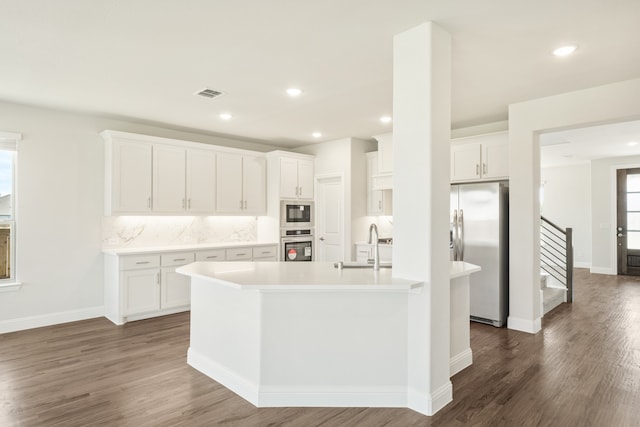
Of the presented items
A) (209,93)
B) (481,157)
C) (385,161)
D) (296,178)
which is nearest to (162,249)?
(209,93)

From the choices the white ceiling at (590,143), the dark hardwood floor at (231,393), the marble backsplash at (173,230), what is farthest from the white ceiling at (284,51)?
the dark hardwood floor at (231,393)

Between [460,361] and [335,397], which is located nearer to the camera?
[335,397]

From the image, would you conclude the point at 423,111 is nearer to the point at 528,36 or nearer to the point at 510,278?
the point at 528,36

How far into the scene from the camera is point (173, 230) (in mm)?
5570

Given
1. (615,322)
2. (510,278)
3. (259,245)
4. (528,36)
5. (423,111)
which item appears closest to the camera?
(423,111)

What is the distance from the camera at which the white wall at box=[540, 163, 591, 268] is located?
905 cm

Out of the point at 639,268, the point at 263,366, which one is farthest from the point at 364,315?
the point at 639,268

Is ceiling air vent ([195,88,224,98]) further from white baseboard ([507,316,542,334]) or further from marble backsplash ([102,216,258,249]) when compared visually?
white baseboard ([507,316,542,334])

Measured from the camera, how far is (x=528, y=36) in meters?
2.73

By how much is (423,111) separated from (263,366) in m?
2.10

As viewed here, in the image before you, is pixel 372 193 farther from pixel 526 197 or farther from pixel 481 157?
pixel 526 197

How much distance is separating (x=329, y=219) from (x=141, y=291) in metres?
3.08

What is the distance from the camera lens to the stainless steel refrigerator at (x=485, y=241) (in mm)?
4496

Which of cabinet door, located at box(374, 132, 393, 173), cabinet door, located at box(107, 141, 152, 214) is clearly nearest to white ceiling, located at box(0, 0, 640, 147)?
cabinet door, located at box(107, 141, 152, 214)
